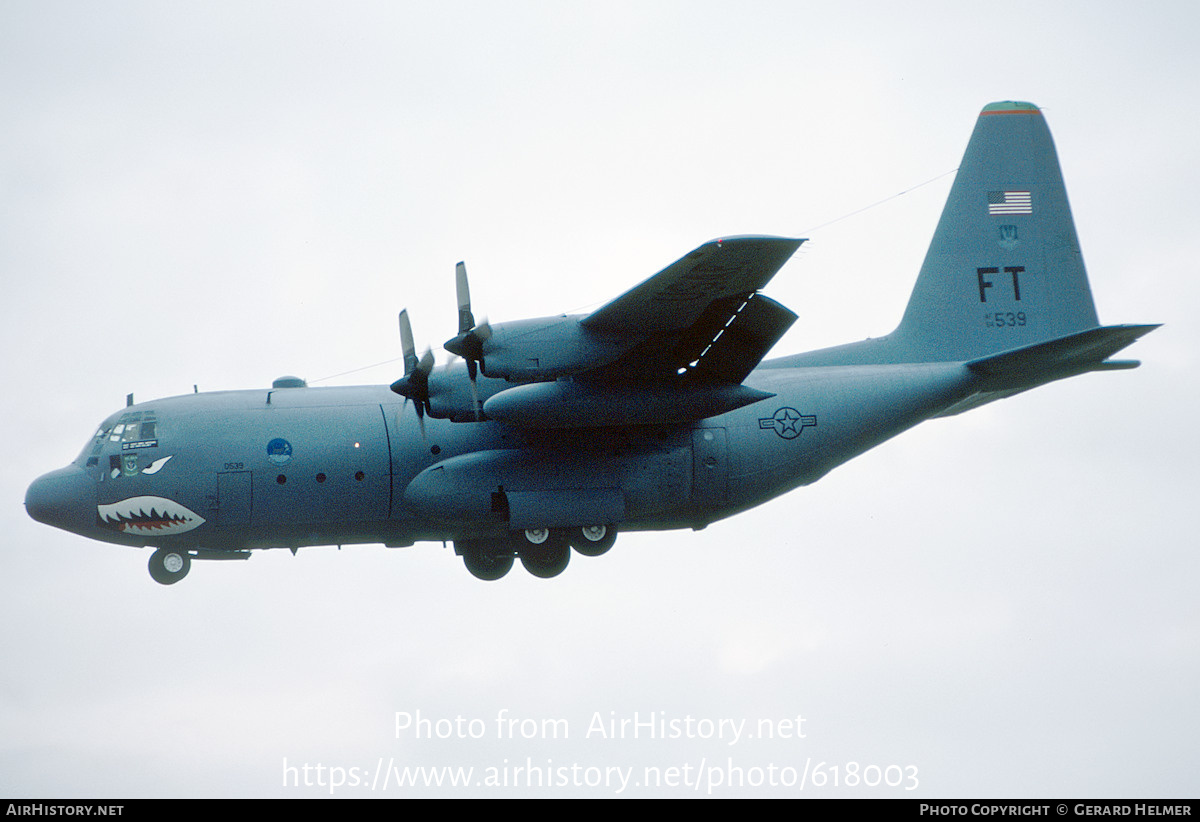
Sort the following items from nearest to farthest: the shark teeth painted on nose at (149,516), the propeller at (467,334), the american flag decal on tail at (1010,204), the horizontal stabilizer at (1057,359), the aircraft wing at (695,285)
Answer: the aircraft wing at (695,285)
the propeller at (467,334)
the horizontal stabilizer at (1057,359)
the shark teeth painted on nose at (149,516)
the american flag decal on tail at (1010,204)

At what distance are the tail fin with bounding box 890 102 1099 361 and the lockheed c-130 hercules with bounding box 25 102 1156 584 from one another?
0.06 m

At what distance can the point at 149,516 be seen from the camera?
20.7 meters

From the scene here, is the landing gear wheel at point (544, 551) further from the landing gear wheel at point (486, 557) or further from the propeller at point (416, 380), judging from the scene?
the propeller at point (416, 380)

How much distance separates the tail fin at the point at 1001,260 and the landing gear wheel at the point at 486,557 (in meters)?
7.08

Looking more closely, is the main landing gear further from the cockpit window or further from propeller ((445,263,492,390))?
the cockpit window

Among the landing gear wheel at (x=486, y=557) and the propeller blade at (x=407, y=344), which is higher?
the propeller blade at (x=407, y=344)

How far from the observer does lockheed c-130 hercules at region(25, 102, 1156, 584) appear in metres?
19.7

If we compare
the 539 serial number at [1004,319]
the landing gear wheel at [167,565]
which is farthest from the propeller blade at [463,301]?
the 539 serial number at [1004,319]

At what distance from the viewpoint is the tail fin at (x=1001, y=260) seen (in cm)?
2311

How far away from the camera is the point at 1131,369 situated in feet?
73.7

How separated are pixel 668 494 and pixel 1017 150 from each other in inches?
333

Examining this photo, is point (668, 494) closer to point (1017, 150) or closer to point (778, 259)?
point (778, 259)

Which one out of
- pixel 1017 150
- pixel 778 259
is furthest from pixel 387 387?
pixel 1017 150

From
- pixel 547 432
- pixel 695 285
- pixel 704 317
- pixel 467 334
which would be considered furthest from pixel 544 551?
pixel 695 285
